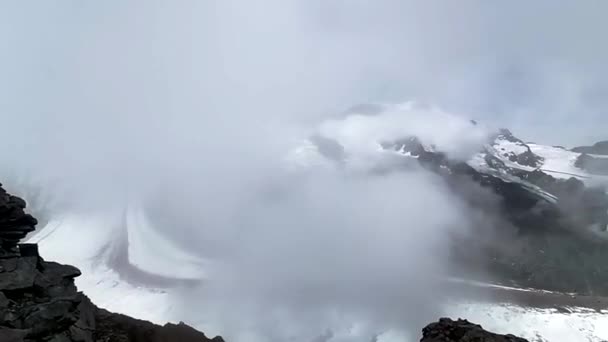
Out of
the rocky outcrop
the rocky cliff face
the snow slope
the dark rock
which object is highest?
the snow slope

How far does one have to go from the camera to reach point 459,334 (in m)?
28.0

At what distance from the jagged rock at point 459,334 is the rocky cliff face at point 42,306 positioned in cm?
1756

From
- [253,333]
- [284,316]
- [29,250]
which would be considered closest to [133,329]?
[29,250]

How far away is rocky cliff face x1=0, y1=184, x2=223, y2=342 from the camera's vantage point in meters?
20.7

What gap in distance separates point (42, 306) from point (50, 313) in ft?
1.80

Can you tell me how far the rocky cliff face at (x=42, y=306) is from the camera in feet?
67.8

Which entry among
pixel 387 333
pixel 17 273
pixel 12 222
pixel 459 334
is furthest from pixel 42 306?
pixel 387 333

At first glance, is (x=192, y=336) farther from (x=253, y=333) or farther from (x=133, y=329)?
(x=253, y=333)

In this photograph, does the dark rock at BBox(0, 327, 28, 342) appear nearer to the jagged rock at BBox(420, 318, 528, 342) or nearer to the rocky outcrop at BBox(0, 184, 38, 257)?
the rocky outcrop at BBox(0, 184, 38, 257)

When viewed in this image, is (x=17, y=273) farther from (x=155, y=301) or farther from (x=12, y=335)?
(x=155, y=301)

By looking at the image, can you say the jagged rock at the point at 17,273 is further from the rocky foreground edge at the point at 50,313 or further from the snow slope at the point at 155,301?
the snow slope at the point at 155,301

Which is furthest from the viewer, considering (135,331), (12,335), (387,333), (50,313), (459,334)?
(387,333)

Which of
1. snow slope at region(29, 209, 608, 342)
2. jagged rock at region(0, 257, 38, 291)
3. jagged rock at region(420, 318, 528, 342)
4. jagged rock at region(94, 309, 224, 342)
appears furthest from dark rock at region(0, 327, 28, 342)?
snow slope at region(29, 209, 608, 342)

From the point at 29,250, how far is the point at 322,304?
126 metres
